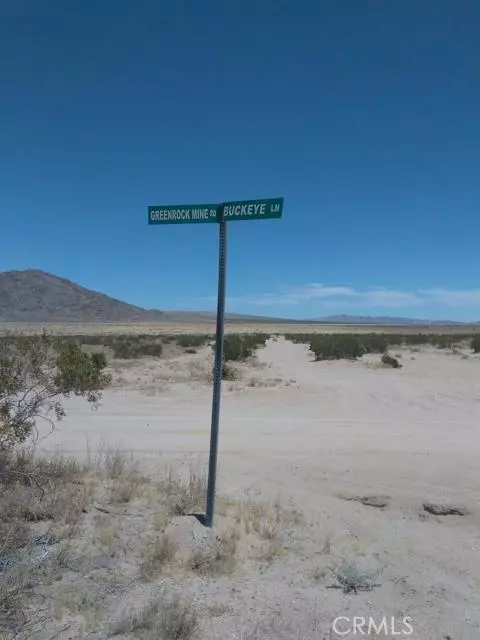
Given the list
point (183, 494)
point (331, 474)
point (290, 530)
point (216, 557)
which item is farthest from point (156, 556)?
point (331, 474)

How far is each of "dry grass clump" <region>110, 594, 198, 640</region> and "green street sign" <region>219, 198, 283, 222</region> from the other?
11.0 feet

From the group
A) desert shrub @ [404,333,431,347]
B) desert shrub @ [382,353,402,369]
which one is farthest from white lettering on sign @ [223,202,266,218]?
desert shrub @ [404,333,431,347]

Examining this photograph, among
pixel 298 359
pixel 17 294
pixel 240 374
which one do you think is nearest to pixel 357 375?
pixel 240 374

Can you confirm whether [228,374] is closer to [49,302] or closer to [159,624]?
[159,624]

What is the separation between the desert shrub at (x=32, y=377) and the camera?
20.2 ft

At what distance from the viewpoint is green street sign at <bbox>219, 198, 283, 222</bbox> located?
5.37 meters

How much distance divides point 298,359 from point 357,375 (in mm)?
8837

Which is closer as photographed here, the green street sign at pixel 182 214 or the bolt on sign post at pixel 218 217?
the bolt on sign post at pixel 218 217

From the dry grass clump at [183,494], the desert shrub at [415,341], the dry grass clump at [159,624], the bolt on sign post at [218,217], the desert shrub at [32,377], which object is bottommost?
the dry grass clump at [159,624]

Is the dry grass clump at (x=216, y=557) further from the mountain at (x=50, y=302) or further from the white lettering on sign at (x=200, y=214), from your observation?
the mountain at (x=50, y=302)

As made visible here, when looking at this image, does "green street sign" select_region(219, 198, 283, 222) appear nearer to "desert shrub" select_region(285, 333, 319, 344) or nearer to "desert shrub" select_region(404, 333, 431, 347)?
"desert shrub" select_region(404, 333, 431, 347)

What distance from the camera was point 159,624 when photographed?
13.3ft

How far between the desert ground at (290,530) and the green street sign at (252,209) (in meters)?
3.07

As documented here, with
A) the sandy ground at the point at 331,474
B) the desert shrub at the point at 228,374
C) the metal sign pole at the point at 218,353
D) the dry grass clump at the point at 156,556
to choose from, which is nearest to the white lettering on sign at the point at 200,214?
the metal sign pole at the point at 218,353
